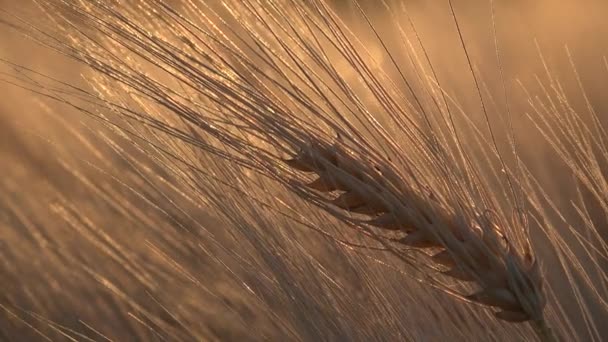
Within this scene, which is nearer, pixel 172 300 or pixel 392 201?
pixel 392 201

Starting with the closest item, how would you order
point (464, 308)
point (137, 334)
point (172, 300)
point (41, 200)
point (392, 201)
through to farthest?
point (392, 201) → point (464, 308) → point (137, 334) → point (172, 300) → point (41, 200)

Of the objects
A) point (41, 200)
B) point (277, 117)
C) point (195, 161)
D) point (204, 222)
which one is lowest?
point (41, 200)

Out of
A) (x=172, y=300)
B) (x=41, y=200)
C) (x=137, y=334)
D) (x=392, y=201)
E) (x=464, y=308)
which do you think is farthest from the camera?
(x=41, y=200)

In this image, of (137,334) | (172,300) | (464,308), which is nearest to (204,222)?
(172,300)

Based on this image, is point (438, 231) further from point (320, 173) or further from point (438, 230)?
point (320, 173)

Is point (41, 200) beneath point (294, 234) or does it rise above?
beneath

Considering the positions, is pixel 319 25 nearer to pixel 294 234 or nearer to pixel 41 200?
pixel 294 234

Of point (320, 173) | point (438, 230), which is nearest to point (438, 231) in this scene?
point (438, 230)
